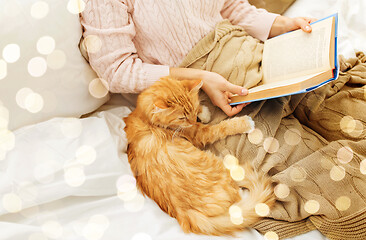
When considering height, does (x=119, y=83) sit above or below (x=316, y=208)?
above

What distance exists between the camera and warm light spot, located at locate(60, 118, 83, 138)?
840 millimetres

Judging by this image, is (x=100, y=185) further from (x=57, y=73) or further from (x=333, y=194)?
(x=333, y=194)

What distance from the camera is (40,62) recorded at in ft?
2.69

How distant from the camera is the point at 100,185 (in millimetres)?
757

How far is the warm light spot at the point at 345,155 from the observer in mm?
734

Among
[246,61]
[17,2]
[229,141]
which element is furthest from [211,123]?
[17,2]

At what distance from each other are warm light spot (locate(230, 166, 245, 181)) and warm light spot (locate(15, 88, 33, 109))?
712 millimetres

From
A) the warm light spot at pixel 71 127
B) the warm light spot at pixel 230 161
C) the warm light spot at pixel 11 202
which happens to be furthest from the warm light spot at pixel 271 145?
the warm light spot at pixel 11 202

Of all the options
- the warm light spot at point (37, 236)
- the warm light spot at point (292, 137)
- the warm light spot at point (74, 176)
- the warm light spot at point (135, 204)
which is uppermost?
the warm light spot at point (74, 176)

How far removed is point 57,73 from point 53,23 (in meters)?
0.16

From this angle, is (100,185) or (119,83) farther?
(119,83)

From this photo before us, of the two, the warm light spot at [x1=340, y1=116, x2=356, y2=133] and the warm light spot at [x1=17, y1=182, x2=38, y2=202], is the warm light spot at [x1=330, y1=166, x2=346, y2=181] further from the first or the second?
the warm light spot at [x1=17, y1=182, x2=38, y2=202]

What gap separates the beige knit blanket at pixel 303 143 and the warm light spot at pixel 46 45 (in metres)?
0.47

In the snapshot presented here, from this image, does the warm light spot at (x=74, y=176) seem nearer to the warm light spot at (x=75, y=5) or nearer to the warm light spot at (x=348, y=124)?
the warm light spot at (x=75, y=5)
